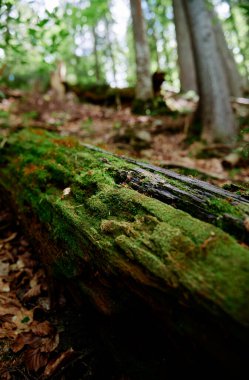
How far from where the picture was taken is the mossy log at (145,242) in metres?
1.56

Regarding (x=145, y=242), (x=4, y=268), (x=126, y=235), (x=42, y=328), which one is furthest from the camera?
(x=4, y=268)

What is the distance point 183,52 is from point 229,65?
2150 mm

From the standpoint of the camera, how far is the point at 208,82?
7477mm

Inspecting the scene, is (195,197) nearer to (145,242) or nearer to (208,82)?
(145,242)

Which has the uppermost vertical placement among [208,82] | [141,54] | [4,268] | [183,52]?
[183,52]

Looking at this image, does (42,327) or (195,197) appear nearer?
(195,197)

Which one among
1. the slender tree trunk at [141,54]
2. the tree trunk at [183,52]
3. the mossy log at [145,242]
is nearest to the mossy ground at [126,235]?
the mossy log at [145,242]

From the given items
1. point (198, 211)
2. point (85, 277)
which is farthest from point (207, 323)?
point (85, 277)

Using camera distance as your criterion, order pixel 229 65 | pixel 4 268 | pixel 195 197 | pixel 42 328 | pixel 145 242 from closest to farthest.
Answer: pixel 145 242 → pixel 195 197 → pixel 42 328 → pixel 4 268 → pixel 229 65

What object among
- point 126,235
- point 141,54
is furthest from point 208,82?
point 126,235

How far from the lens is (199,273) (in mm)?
1667

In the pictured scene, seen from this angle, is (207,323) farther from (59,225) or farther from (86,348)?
(59,225)

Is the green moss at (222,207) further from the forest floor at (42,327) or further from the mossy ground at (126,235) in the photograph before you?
the forest floor at (42,327)

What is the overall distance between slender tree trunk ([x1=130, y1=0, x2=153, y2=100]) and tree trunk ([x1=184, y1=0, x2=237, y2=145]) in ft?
5.18
